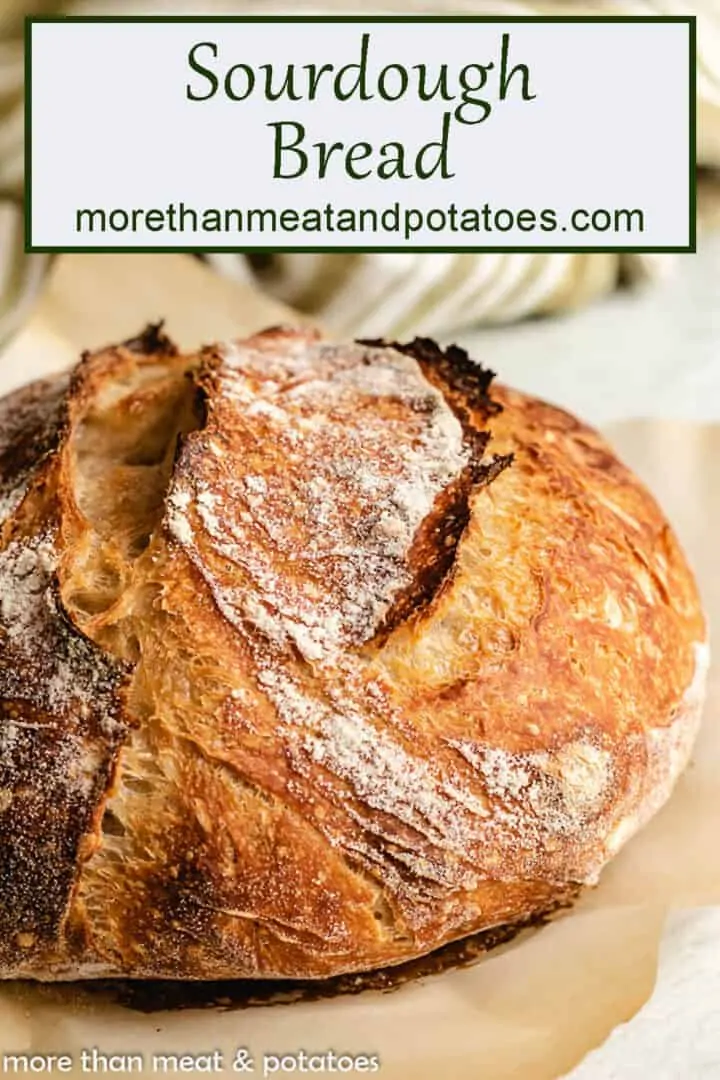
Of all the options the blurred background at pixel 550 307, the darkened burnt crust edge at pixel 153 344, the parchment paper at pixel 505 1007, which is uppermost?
the blurred background at pixel 550 307

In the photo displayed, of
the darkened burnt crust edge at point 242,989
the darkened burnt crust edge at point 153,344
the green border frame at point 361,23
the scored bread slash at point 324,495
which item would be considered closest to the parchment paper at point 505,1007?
the darkened burnt crust edge at point 242,989

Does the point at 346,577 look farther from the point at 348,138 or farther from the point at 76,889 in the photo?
the point at 348,138

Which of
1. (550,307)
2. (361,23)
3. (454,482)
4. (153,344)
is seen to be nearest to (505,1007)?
(454,482)

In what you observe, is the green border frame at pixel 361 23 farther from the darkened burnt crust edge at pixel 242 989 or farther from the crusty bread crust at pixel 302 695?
the darkened burnt crust edge at pixel 242 989

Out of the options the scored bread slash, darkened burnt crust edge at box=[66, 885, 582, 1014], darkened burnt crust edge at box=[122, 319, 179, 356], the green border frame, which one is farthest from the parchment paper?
darkened burnt crust edge at box=[122, 319, 179, 356]

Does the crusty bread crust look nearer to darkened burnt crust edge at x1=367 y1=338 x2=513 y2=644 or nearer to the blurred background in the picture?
darkened burnt crust edge at x1=367 y1=338 x2=513 y2=644

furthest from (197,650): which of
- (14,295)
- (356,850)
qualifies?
Answer: (14,295)

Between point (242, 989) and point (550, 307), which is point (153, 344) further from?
point (550, 307)
